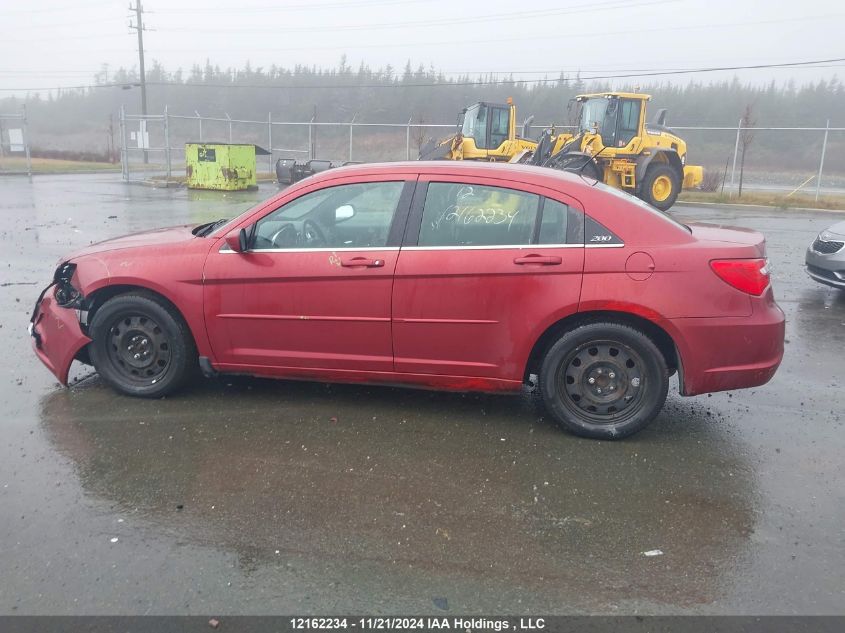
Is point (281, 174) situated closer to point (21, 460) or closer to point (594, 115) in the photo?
point (594, 115)

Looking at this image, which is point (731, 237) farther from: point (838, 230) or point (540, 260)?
point (838, 230)

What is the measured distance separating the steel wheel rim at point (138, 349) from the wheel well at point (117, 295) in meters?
0.15

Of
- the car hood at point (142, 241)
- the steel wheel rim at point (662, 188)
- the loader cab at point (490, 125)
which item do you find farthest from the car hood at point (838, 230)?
the loader cab at point (490, 125)

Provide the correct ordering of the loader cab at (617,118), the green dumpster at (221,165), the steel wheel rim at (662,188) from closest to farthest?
the loader cab at (617,118), the steel wheel rim at (662,188), the green dumpster at (221,165)

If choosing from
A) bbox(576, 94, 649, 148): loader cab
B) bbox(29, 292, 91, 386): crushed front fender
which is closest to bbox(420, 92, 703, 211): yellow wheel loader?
bbox(576, 94, 649, 148): loader cab

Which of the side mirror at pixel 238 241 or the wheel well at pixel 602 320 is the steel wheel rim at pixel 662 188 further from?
the side mirror at pixel 238 241

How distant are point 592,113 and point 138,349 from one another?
16595 millimetres

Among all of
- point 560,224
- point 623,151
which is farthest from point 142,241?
point 623,151

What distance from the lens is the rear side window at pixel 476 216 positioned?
166 inches

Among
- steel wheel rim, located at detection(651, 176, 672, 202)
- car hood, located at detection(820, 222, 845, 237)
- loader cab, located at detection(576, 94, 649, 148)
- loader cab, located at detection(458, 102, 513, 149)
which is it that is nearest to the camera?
car hood, located at detection(820, 222, 845, 237)

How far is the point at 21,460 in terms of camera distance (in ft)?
12.7

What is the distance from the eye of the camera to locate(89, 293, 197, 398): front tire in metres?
4.59

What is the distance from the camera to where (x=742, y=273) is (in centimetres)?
404

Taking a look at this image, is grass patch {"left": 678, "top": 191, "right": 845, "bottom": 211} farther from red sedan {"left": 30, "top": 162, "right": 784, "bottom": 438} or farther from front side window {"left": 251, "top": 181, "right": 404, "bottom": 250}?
front side window {"left": 251, "top": 181, "right": 404, "bottom": 250}
